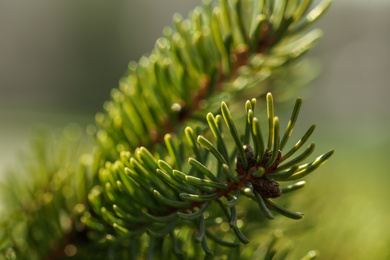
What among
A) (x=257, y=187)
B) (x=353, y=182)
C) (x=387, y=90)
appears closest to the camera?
(x=257, y=187)

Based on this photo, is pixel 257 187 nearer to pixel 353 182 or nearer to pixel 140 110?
pixel 140 110

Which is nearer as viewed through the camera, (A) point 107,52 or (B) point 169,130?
(B) point 169,130

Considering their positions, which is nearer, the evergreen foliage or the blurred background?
the evergreen foliage

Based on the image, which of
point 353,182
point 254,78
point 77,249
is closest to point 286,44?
point 254,78

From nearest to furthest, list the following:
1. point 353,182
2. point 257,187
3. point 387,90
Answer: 1. point 257,187
2. point 353,182
3. point 387,90

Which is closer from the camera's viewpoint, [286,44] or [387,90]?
[286,44]

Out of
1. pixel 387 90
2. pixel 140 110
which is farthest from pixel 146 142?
pixel 387 90

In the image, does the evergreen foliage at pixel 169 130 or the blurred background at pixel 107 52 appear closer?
the evergreen foliage at pixel 169 130

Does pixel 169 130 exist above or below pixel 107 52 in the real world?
below

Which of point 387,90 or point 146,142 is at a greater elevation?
point 146,142

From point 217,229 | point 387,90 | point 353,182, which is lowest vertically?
point 387,90
